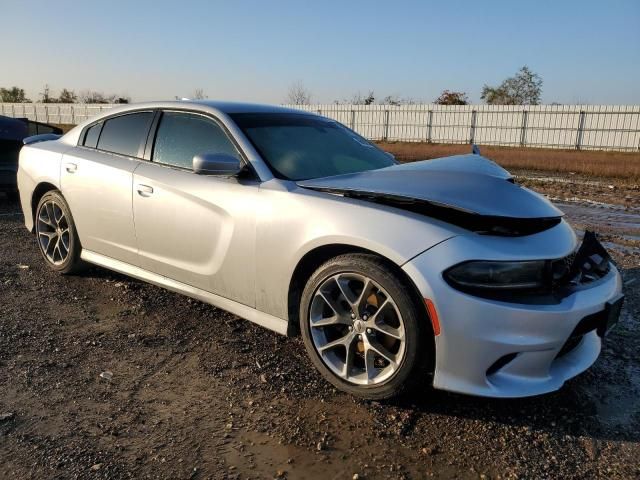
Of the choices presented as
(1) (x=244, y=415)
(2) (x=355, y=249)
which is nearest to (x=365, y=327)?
(2) (x=355, y=249)

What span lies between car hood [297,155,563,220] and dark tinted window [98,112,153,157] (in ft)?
5.36

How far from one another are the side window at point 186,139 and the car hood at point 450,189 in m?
0.77

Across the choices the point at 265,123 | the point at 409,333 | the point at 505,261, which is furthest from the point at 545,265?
the point at 265,123

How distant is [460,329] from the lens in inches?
95.7

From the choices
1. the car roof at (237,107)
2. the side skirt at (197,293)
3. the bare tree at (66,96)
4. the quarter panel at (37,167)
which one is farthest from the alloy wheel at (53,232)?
the bare tree at (66,96)

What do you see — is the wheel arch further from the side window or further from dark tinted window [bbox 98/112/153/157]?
dark tinted window [bbox 98/112/153/157]

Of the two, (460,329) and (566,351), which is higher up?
(460,329)

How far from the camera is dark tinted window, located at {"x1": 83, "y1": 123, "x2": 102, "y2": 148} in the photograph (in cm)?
449

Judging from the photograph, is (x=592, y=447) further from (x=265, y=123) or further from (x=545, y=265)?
(x=265, y=123)

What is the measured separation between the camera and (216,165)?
10.4 ft

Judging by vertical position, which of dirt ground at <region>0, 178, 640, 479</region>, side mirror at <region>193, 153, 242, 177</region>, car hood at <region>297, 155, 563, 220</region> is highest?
side mirror at <region>193, 153, 242, 177</region>

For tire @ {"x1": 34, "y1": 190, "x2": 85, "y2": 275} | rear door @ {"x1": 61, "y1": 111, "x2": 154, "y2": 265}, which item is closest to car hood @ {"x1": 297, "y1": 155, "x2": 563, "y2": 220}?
rear door @ {"x1": 61, "y1": 111, "x2": 154, "y2": 265}

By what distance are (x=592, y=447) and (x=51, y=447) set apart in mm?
2482

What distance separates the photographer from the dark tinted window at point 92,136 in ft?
14.7
